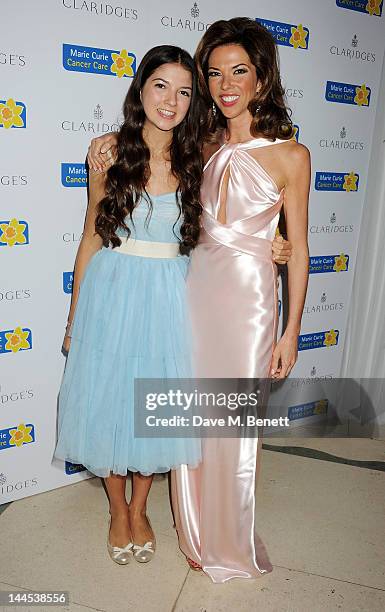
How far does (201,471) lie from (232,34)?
1.82 meters

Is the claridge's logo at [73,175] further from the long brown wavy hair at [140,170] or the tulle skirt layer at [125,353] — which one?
the tulle skirt layer at [125,353]

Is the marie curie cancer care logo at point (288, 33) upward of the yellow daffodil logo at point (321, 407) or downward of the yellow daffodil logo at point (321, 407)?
upward

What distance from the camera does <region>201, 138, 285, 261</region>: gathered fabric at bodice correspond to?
2297 mm

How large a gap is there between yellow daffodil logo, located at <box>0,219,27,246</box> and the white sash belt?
636mm

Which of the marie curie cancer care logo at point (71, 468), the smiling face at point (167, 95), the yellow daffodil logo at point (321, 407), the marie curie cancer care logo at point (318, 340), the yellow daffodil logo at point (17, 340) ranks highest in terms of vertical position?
the smiling face at point (167, 95)

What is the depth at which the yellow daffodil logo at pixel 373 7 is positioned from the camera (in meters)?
3.51

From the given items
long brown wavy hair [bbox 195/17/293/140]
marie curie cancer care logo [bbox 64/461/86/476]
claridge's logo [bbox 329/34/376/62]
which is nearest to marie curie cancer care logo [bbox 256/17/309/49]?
claridge's logo [bbox 329/34/376/62]

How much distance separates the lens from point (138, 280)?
7.64 ft

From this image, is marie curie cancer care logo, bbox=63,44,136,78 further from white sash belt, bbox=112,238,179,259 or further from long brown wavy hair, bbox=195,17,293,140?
white sash belt, bbox=112,238,179,259

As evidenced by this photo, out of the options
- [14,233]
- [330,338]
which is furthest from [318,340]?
[14,233]

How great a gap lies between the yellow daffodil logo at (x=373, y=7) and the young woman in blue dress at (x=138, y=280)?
188cm

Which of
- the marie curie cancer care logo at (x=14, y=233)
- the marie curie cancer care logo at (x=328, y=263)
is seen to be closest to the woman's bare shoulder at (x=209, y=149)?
the marie curie cancer care logo at (x=14, y=233)

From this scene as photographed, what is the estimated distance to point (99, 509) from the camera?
2986 millimetres

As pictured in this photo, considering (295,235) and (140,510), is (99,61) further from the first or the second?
(140,510)
